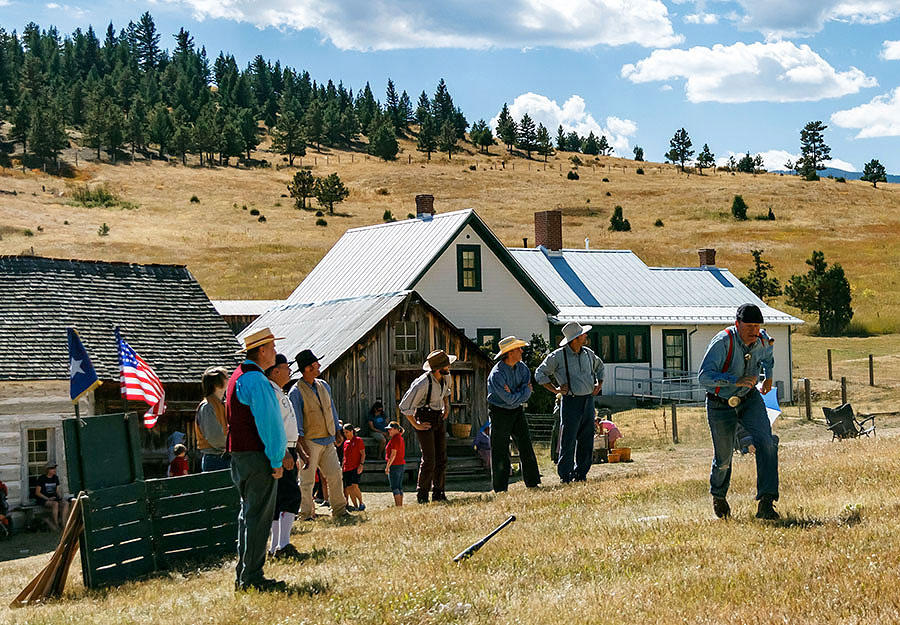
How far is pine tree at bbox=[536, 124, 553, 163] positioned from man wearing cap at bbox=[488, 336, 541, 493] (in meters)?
145

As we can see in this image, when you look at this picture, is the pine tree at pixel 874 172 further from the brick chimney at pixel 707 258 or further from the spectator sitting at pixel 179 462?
the spectator sitting at pixel 179 462

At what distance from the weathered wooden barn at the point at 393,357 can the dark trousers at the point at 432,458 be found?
10.2 meters

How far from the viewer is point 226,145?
13612 cm

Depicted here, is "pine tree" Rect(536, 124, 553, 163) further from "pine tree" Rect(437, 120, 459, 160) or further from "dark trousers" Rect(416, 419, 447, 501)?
"dark trousers" Rect(416, 419, 447, 501)

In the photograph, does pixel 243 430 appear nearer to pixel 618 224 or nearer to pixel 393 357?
pixel 393 357

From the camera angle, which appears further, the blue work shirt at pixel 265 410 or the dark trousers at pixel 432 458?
the dark trousers at pixel 432 458

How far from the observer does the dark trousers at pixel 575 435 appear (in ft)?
46.2

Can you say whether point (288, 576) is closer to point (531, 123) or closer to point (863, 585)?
point (863, 585)

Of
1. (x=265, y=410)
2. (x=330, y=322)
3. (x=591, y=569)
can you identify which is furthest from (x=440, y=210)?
(x=591, y=569)

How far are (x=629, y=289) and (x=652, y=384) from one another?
4.83 metres

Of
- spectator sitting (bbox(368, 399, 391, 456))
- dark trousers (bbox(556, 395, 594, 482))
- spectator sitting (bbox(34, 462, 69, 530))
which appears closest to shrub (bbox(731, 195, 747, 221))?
spectator sitting (bbox(368, 399, 391, 456))

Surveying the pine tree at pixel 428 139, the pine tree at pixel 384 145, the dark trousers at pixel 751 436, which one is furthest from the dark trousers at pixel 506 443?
the pine tree at pixel 428 139

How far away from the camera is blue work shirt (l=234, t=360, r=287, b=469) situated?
8.10 m

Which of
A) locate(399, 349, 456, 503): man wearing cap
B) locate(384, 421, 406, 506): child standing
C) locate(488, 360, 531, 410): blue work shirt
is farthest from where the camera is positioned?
locate(384, 421, 406, 506): child standing
